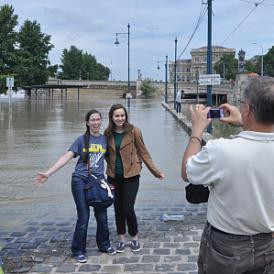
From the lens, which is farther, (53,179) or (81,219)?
(53,179)

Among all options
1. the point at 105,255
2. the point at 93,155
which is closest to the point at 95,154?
the point at 93,155

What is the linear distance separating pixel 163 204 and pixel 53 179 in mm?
3243

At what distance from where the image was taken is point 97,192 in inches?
211

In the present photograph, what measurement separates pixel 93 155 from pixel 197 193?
2687 mm

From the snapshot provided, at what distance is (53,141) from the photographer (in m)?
17.3

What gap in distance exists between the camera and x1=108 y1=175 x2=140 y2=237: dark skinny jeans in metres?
5.61

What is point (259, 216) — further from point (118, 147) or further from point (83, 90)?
point (83, 90)

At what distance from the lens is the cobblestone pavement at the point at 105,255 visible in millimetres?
5152

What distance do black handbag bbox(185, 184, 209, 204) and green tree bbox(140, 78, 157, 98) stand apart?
110629 mm

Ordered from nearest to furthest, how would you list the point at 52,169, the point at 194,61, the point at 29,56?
the point at 52,169 → the point at 29,56 → the point at 194,61

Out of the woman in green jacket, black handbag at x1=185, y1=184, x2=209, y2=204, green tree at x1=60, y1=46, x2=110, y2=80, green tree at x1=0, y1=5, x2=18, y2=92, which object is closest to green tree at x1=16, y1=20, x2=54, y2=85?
green tree at x1=0, y1=5, x2=18, y2=92

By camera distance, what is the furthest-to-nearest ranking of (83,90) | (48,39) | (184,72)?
(184,72) < (83,90) < (48,39)

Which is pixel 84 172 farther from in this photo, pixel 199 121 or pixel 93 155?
pixel 199 121

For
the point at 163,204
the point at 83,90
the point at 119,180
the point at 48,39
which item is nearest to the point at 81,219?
the point at 119,180
